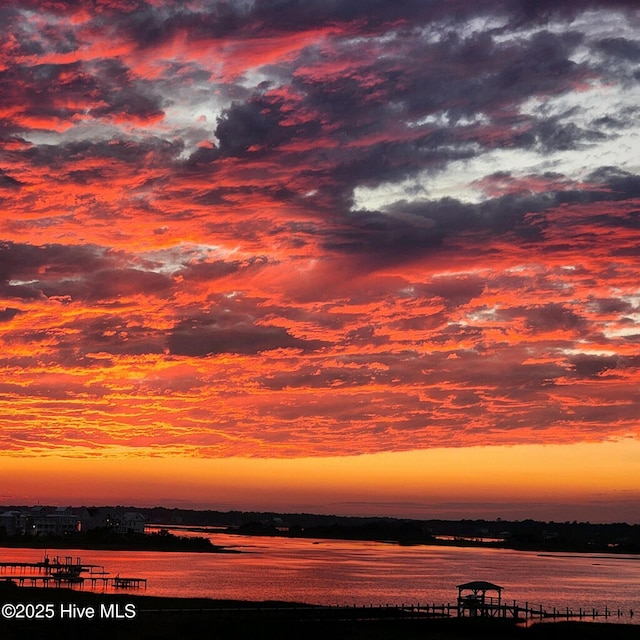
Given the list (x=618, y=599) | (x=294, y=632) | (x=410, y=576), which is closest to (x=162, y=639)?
(x=294, y=632)

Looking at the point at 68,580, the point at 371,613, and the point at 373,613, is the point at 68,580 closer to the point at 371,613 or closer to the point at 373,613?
the point at 371,613

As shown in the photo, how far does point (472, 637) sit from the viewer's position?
267 feet

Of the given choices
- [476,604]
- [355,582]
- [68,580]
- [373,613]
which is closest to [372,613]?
[373,613]

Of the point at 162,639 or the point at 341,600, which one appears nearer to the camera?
the point at 162,639

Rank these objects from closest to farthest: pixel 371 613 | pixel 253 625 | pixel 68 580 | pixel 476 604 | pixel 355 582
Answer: pixel 253 625, pixel 371 613, pixel 476 604, pixel 68 580, pixel 355 582

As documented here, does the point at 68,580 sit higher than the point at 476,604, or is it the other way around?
the point at 476,604

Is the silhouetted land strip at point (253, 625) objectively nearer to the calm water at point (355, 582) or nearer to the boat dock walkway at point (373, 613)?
the boat dock walkway at point (373, 613)

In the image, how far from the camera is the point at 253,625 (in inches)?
3073

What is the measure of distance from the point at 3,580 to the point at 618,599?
3468 inches

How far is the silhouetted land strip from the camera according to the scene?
237 feet

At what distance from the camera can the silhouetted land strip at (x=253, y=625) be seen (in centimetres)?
7231

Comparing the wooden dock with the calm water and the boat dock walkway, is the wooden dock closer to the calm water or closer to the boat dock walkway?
the boat dock walkway

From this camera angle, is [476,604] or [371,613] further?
[476,604]

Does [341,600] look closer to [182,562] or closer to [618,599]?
[618,599]
